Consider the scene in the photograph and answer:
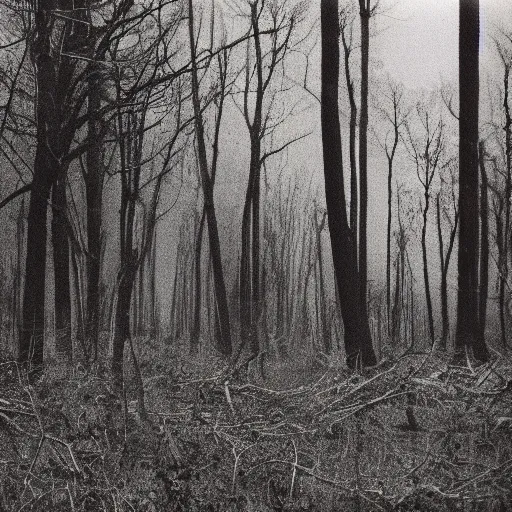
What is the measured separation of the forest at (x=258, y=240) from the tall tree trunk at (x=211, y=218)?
0.06 feet

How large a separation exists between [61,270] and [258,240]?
1409mm

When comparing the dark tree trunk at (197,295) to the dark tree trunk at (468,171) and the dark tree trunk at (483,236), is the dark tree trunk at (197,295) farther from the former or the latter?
the dark tree trunk at (483,236)

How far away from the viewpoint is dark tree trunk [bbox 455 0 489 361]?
4.34 m

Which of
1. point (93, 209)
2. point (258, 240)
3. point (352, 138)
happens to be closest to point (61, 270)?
point (93, 209)

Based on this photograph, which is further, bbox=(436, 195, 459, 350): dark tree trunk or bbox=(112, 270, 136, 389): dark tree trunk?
bbox=(436, 195, 459, 350): dark tree trunk

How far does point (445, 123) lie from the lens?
4555 mm

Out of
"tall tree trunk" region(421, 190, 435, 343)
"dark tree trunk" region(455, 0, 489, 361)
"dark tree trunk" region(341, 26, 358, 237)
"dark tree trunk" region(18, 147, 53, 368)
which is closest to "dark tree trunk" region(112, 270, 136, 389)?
"dark tree trunk" region(18, 147, 53, 368)

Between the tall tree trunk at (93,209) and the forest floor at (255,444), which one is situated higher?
the tall tree trunk at (93,209)

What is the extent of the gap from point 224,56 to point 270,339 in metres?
1.91

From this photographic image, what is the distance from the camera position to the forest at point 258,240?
3.23 metres

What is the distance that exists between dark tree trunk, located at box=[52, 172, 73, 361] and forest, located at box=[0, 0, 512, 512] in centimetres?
1

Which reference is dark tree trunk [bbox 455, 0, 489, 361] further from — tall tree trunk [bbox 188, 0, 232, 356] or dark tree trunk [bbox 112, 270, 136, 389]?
dark tree trunk [bbox 112, 270, 136, 389]

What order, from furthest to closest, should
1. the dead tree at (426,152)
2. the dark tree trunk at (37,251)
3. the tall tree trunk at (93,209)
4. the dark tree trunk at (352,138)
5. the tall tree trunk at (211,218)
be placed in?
the dark tree trunk at (352,138) → the dead tree at (426,152) → the tall tree trunk at (211,218) → the dark tree trunk at (37,251) → the tall tree trunk at (93,209)

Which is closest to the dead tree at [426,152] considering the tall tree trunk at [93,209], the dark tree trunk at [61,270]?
the tall tree trunk at [93,209]
